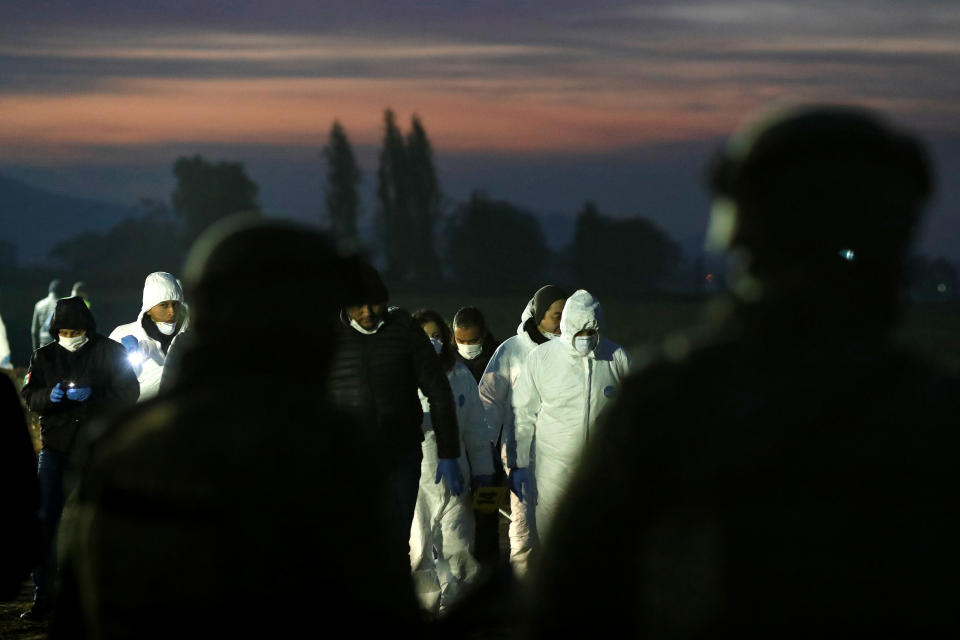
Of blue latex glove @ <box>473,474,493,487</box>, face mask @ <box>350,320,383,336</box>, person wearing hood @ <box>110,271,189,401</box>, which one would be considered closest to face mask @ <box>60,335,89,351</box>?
person wearing hood @ <box>110,271,189,401</box>

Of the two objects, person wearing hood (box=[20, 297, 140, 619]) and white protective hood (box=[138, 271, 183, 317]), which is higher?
white protective hood (box=[138, 271, 183, 317])

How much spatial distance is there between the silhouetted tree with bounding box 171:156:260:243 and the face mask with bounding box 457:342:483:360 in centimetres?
13971

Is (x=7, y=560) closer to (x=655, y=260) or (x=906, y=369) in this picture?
(x=906, y=369)

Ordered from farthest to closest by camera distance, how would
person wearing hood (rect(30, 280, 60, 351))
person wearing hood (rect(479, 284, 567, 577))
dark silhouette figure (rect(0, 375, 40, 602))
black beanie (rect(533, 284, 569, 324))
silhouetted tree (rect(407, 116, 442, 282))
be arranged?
silhouetted tree (rect(407, 116, 442, 282)), person wearing hood (rect(30, 280, 60, 351)), black beanie (rect(533, 284, 569, 324)), person wearing hood (rect(479, 284, 567, 577)), dark silhouette figure (rect(0, 375, 40, 602))

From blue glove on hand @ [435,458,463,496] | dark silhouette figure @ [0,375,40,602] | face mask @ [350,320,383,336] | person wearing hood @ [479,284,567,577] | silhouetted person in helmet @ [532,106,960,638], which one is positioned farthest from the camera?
person wearing hood @ [479,284,567,577]

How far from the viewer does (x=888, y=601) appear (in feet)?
5.35

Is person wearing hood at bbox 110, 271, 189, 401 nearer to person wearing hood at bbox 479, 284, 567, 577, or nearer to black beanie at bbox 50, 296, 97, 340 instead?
black beanie at bbox 50, 296, 97, 340

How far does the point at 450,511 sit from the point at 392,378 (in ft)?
5.96

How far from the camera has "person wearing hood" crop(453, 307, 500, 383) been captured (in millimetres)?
11141

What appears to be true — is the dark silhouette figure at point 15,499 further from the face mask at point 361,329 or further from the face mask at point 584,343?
the face mask at point 584,343

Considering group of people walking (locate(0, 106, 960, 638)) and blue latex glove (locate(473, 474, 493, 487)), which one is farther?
blue latex glove (locate(473, 474, 493, 487))

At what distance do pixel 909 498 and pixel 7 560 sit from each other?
294 cm

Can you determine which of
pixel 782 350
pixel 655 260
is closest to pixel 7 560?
pixel 782 350

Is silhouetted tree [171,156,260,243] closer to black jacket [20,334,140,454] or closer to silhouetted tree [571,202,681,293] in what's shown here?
silhouetted tree [571,202,681,293]
